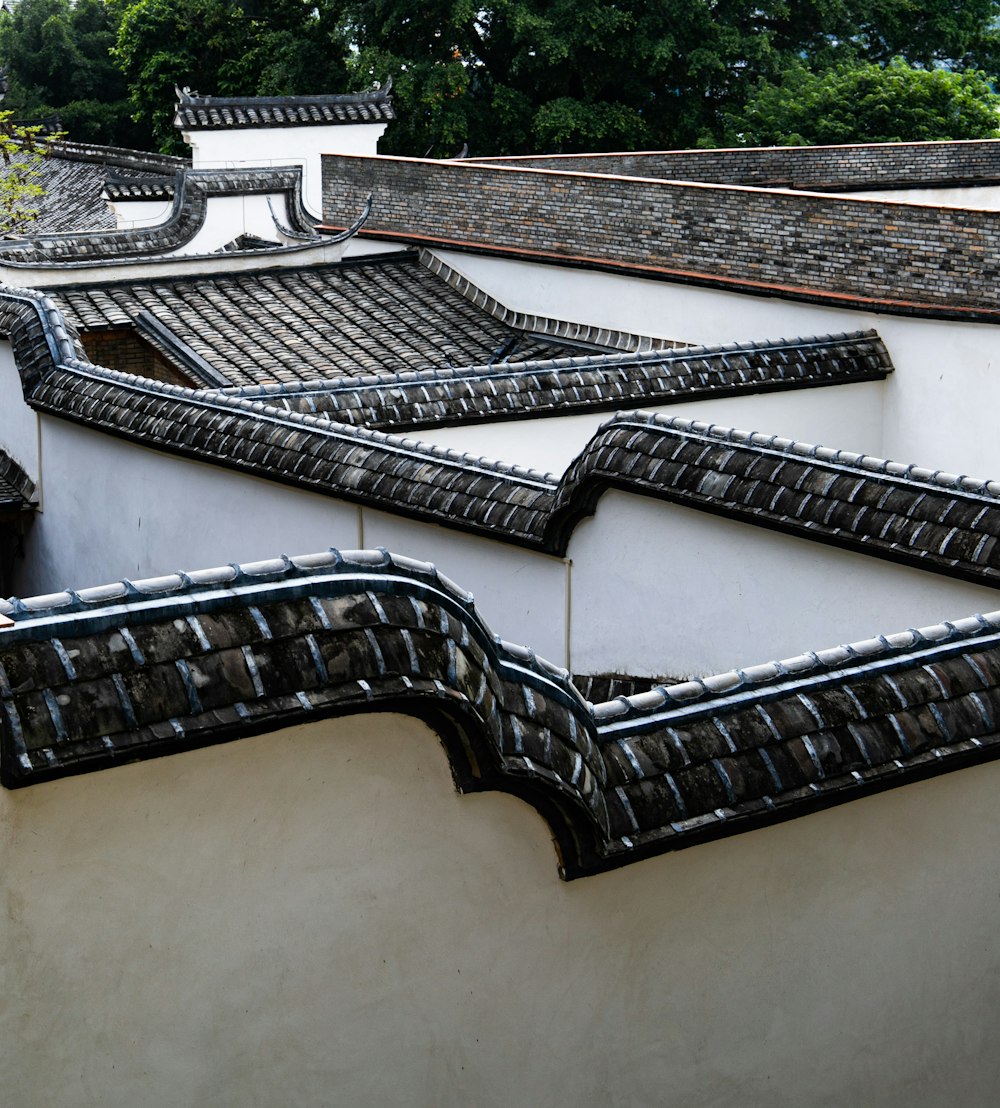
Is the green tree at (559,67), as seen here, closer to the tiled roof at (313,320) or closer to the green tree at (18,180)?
the green tree at (18,180)

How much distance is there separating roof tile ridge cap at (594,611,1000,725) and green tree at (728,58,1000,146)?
68.8ft

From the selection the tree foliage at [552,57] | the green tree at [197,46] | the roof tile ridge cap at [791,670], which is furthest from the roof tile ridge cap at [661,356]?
the green tree at [197,46]

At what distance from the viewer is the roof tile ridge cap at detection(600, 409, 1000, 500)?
20.2ft

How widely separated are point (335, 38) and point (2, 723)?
85.8ft

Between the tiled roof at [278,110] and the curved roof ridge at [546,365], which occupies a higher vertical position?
the tiled roof at [278,110]

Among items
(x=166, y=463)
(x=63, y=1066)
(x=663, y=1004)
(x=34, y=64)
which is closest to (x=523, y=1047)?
(x=663, y=1004)

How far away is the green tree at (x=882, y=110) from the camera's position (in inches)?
953

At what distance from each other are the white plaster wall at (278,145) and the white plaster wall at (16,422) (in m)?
15.2

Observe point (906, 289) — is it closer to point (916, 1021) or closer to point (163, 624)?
point (916, 1021)

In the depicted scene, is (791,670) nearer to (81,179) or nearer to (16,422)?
(16,422)

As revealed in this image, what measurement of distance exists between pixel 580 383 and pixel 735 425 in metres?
1.31

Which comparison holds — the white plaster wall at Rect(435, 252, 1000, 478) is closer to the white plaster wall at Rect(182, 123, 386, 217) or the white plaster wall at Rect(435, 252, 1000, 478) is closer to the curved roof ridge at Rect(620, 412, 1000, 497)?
the curved roof ridge at Rect(620, 412, 1000, 497)

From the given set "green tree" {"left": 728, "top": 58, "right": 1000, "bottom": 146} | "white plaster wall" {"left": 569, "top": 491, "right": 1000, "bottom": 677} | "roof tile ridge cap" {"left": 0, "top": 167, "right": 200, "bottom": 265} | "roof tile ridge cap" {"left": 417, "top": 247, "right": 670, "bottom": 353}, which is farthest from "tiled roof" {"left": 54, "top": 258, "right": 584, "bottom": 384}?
"green tree" {"left": 728, "top": 58, "right": 1000, "bottom": 146}

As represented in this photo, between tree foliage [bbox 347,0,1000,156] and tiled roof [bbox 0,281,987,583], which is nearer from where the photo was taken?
tiled roof [bbox 0,281,987,583]
